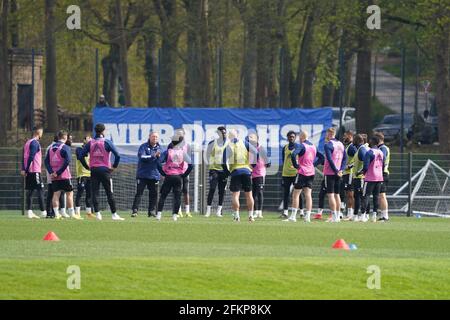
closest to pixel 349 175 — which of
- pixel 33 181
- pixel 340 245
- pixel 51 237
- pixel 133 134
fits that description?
pixel 33 181

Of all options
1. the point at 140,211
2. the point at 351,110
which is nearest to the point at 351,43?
the point at 351,110

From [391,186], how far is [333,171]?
809cm

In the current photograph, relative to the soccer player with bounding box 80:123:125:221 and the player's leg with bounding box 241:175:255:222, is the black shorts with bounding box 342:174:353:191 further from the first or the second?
the soccer player with bounding box 80:123:125:221

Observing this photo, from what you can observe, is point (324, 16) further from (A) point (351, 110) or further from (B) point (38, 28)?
(B) point (38, 28)

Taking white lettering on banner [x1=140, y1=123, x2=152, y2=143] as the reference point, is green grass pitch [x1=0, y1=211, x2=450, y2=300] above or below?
below

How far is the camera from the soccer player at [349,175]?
115ft

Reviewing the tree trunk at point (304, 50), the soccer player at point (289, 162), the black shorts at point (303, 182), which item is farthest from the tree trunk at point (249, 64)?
the black shorts at point (303, 182)

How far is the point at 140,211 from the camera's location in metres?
40.1

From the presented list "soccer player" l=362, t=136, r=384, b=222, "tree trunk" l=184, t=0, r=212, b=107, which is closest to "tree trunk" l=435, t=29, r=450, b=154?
"tree trunk" l=184, t=0, r=212, b=107

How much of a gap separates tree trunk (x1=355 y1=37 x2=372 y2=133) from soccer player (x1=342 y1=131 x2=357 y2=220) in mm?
16104

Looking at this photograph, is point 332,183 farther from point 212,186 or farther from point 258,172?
point 212,186

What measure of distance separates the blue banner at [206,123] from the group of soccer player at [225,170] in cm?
550

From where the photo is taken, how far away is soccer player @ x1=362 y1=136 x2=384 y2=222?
3375 centimetres
